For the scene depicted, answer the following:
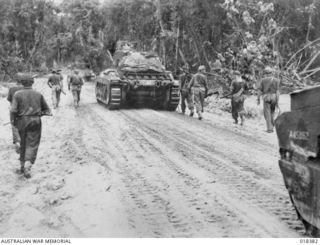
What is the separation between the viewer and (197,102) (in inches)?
555

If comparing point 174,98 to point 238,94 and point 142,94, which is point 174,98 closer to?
point 142,94

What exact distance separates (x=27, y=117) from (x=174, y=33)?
20279mm

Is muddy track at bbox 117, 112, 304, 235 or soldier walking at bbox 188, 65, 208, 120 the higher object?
soldier walking at bbox 188, 65, 208, 120

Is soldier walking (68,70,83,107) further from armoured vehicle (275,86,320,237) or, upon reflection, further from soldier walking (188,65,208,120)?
armoured vehicle (275,86,320,237)

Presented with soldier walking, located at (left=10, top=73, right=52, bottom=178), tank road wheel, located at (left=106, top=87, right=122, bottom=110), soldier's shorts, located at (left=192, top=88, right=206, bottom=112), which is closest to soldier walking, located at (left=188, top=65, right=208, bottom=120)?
soldier's shorts, located at (left=192, top=88, right=206, bottom=112)

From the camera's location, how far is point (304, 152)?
416 centimetres

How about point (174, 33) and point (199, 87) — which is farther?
point (174, 33)

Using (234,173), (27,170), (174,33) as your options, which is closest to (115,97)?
(27,170)

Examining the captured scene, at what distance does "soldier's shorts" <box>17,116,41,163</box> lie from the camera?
7.45 metres

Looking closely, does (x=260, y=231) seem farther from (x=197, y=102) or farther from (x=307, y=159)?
(x=197, y=102)

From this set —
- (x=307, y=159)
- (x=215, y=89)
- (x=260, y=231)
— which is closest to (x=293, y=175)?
(x=307, y=159)

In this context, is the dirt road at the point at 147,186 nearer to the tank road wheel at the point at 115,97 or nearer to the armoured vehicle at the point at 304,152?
the armoured vehicle at the point at 304,152

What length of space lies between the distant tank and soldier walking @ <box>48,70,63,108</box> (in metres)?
1.58

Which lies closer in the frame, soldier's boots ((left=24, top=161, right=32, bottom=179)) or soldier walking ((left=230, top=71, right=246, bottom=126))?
soldier's boots ((left=24, top=161, right=32, bottom=179))
